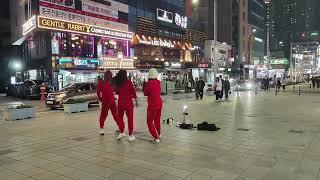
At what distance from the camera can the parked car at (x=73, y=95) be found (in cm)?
1830

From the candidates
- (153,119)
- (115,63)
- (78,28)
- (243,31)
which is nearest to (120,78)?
(153,119)

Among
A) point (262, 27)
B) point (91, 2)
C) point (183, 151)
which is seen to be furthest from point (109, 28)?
point (262, 27)

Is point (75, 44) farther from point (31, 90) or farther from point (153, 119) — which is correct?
point (153, 119)

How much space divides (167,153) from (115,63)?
1265 inches

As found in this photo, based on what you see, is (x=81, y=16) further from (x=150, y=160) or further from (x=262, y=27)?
(x=262, y=27)

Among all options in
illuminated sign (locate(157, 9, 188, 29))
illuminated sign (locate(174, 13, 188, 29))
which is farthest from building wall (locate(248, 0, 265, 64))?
illuminated sign (locate(157, 9, 188, 29))

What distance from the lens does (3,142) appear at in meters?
8.97

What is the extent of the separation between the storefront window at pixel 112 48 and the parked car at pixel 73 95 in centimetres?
1948

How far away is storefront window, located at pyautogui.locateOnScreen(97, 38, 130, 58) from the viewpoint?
38772mm

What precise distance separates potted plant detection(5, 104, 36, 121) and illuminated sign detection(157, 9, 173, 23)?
1575 inches

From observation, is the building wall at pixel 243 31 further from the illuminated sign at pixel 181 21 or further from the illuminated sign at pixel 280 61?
the illuminated sign at pixel 181 21

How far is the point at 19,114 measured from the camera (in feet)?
45.4

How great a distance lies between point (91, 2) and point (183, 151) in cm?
3172

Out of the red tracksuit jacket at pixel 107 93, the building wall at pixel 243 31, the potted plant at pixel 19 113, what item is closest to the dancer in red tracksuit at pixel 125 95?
the red tracksuit jacket at pixel 107 93
